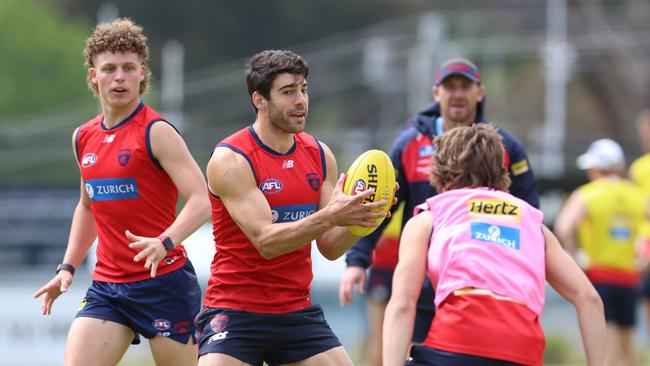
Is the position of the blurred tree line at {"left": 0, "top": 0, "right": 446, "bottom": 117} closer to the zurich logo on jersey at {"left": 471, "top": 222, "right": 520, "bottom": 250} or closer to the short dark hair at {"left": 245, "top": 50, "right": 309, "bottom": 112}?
the short dark hair at {"left": 245, "top": 50, "right": 309, "bottom": 112}

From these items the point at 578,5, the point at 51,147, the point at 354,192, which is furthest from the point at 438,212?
the point at 578,5

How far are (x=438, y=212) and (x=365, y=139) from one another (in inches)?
428

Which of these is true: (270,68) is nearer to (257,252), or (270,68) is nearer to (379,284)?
(257,252)

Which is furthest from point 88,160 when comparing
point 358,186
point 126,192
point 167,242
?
point 358,186

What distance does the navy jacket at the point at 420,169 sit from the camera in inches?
274

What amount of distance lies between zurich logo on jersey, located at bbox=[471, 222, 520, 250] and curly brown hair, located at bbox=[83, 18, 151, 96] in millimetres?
2399

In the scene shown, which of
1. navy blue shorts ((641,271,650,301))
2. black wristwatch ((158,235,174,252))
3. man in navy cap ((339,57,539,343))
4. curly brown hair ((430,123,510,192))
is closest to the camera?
curly brown hair ((430,123,510,192))

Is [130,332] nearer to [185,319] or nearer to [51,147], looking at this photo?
[185,319]

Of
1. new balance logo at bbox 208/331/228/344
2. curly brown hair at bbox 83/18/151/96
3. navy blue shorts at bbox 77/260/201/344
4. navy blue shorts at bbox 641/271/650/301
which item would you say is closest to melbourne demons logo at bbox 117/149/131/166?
curly brown hair at bbox 83/18/151/96

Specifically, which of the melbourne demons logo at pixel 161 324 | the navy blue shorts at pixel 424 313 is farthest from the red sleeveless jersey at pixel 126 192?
the navy blue shorts at pixel 424 313

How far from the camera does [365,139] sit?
15.5m

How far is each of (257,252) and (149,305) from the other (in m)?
0.86

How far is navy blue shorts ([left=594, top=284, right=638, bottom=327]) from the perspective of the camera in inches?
444

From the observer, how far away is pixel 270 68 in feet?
17.8
